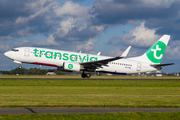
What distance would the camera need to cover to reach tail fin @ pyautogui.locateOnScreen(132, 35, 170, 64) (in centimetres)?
5144

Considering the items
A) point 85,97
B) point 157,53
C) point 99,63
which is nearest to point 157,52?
point 157,53

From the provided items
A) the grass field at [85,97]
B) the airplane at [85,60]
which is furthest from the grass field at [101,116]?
the airplane at [85,60]

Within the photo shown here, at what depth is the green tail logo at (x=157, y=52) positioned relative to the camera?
51500 millimetres

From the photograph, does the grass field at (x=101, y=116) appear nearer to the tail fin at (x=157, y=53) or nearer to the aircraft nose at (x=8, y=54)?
the aircraft nose at (x=8, y=54)

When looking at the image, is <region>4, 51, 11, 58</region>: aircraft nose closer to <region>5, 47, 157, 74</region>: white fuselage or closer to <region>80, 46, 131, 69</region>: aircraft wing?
<region>5, 47, 157, 74</region>: white fuselage

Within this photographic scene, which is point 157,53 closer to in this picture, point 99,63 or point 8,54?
point 99,63

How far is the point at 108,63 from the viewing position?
46312 mm

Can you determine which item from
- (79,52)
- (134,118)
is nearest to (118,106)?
(134,118)

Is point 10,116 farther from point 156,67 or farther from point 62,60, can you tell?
point 156,67

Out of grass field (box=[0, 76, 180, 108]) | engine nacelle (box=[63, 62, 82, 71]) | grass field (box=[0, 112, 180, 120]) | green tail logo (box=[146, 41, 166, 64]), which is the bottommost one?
grass field (box=[0, 112, 180, 120])

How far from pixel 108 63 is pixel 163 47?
14328 millimetres

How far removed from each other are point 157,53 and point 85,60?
58.3 feet

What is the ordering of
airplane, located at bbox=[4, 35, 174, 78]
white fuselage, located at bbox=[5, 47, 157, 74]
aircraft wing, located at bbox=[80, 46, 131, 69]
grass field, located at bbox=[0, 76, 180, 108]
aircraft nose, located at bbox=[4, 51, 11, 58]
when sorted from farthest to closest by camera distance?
aircraft nose, located at bbox=[4, 51, 11, 58] < aircraft wing, located at bbox=[80, 46, 131, 69] < airplane, located at bbox=[4, 35, 174, 78] < white fuselage, located at bbox=[5, 47, 157, 74] < grass field, located at bbox=[0, 76, 180, 108]

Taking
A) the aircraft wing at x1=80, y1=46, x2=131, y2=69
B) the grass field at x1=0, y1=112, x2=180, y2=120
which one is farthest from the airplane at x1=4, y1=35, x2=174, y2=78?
the grass field at x1=0, y1=112, x2=180, y2=120
